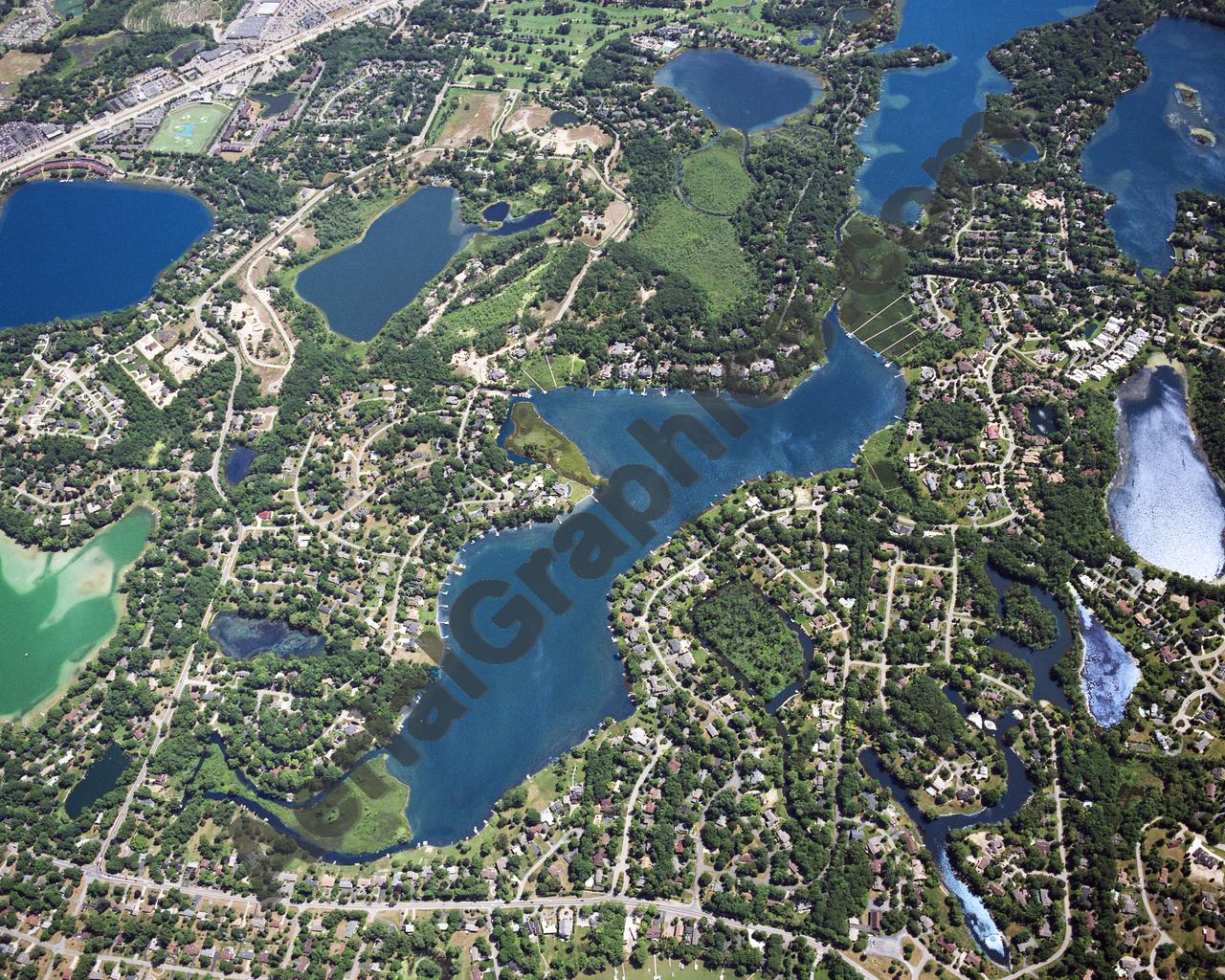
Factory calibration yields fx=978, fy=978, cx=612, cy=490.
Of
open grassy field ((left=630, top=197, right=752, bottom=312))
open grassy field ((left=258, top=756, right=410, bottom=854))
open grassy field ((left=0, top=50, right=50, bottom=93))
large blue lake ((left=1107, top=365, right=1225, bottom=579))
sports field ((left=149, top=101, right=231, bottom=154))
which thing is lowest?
open grassy field ((left=258, top=756, right=410, bottom=854))

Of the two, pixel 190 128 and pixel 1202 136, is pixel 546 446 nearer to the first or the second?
pixel 190 128

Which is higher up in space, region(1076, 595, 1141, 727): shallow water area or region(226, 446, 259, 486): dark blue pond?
region(226, 446, 259, 486): dark blue pond

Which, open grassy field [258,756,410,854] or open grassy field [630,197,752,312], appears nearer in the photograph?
open grassy field [258,756,410,854]

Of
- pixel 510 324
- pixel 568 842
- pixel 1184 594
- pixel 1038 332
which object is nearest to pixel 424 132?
pixel 510 324

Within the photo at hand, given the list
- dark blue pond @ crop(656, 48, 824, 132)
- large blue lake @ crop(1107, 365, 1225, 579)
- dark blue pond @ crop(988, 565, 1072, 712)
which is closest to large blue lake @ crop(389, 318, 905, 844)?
dark blue pond @ crop(988, 565, 1072, 712)

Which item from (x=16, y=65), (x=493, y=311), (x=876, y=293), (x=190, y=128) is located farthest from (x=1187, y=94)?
(x=16, y=65)

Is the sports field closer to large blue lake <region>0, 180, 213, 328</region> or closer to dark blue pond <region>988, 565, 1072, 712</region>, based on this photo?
large blue lake <region>0, 180, 213, 328</region>

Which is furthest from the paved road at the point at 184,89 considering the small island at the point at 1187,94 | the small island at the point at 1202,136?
the small island at the point at 1202,136
